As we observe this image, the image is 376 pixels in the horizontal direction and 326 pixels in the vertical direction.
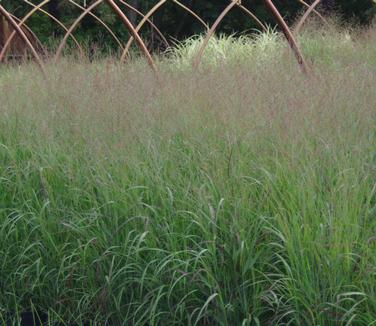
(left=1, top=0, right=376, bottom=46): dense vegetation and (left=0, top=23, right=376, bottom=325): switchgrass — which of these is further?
(left=1, top=0, right=376, bottom=46): dense vegetation

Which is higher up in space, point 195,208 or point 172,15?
point 195,208

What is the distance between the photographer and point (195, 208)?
10.8 feet

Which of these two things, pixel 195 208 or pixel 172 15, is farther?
pixel 172 15

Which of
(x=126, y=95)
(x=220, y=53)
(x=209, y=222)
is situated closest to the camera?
(x=209, y=222)

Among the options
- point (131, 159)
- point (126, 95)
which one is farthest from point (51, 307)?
point (126, 95)

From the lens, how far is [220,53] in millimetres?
9578

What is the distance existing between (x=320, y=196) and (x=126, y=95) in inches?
77.6

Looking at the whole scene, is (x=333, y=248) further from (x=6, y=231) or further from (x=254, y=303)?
(x=6, y=231)

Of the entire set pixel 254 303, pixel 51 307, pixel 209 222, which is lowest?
pixel 51 307

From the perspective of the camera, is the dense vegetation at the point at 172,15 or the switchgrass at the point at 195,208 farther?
the dense vegetation at the point at 172,15

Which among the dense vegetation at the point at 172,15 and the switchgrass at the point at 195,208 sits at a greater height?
the switchgrass at the point at 195,208

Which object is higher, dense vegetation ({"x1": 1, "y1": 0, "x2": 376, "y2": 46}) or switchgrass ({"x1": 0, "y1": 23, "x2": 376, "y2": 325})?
switchgrass ({"x1": 0, "y1": 23, "x2": 376, "y2": 325})

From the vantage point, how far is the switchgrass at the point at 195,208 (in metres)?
3.00

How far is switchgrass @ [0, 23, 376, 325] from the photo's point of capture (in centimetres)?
300
